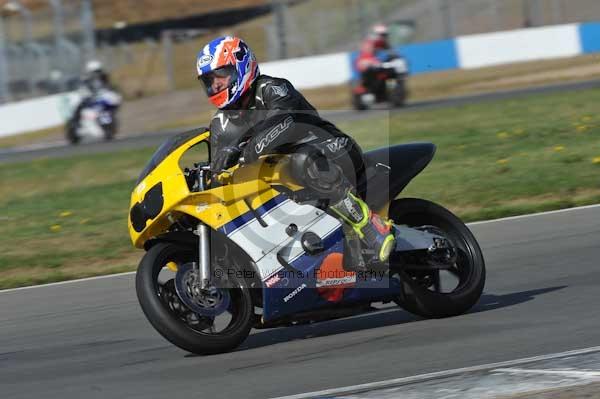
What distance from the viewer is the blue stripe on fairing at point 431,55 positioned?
28656 millimetres

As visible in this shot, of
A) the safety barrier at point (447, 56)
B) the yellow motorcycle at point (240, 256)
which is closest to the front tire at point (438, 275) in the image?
the yellow motorcycle at point (240, 256)

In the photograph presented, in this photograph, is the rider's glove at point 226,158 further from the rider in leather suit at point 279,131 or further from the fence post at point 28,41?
the fence post at point 28,41

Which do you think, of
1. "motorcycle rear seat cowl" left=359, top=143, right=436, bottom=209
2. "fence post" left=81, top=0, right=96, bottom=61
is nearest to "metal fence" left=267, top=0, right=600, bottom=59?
"fence post" left=81, top=0, right=96, bottom=61

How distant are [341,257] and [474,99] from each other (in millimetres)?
15589

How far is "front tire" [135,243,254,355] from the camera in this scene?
5.62m

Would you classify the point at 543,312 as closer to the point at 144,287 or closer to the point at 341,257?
the point at 341,257

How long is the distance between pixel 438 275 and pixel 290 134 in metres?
1.44

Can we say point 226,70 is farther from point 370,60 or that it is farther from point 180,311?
point 370,60

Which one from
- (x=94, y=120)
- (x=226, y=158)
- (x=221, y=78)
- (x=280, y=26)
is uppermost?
(x=221, y=78)

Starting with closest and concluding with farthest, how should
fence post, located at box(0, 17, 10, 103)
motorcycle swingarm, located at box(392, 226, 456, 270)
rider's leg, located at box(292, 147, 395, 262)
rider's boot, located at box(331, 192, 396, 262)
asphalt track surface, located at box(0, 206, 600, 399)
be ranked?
asphalt track surface, located at box(0, 206, 600, 399) → rider's leg, located at box(292, 147, 395, 262) → rider's boot, located at box(331, 192, 396, 262) → motorcycle swingarm, located at box(392, 226, 456, 270) → fence post, located at box(0, 17, 10, 103)

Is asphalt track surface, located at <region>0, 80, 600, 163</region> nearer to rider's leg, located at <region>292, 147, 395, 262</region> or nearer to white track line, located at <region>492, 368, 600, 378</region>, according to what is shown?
rider's leg, located at <region>292, 147, 395, 262</region>

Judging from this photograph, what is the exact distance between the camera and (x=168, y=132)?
2255cm

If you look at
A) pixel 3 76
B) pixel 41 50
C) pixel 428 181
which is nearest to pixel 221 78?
pixel 428 181

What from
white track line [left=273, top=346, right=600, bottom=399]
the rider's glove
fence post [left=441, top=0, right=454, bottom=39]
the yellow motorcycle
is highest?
the rider's glove
